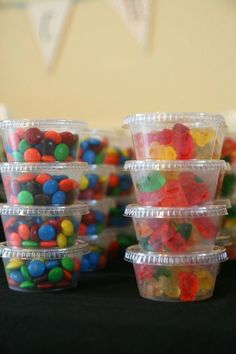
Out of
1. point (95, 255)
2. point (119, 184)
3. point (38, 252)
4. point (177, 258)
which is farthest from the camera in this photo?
point (119, 184)

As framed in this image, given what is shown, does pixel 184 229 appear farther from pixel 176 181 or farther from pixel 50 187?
pixel 50 187

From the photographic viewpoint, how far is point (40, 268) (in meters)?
1.28

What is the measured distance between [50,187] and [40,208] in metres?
0.06

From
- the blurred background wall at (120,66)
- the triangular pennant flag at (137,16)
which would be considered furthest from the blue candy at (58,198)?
the triangular pennant flag at (137,16)

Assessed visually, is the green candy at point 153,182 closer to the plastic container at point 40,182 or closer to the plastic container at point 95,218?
→ the plastic container at point 40,182

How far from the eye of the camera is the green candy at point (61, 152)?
1.31 meters

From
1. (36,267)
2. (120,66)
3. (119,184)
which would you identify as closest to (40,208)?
(36,267)

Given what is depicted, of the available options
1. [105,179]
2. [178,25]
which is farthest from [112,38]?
[105,179]

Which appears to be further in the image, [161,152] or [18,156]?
[18,156]

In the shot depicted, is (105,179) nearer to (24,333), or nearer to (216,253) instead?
(216,253)

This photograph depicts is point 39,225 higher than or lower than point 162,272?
higher

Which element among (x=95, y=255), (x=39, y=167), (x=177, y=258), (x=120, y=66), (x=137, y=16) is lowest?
(x=95, y=255)

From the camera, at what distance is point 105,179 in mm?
1652

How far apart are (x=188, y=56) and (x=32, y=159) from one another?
3.25 feet
